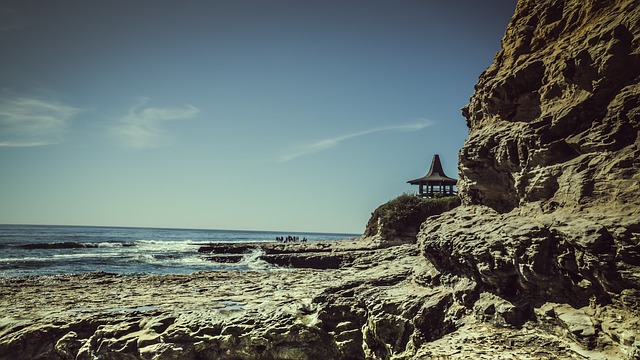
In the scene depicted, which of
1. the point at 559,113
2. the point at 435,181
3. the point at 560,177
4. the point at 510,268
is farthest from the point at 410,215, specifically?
the point at 560,177

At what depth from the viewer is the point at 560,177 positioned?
7.71 metres

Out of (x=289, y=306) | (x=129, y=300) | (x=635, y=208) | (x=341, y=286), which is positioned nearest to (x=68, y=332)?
(x=129, y=300)

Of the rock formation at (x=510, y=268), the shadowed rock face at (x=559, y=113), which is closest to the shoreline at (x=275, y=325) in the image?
the rock formation at (x=510, y=268)

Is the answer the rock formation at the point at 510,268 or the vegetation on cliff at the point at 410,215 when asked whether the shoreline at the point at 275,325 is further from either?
the vegetation on cliff at the point at 410,215

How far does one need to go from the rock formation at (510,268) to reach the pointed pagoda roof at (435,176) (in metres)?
31.0

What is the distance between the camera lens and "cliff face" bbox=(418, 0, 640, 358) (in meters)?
6.12

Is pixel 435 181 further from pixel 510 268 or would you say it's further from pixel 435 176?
pixel 510 268

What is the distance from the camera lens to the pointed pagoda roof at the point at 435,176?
42.0 m

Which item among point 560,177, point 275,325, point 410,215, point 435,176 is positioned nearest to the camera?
point 560,177

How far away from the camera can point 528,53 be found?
9.62 meters

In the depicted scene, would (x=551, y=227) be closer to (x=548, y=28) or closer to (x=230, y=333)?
(x=548, y=28)

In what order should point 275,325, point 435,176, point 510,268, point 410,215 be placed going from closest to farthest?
1. point 510,268
2. point 275,325
3. point 410,215
4. point 435,176

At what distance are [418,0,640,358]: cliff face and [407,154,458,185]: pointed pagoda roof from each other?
3282 cm

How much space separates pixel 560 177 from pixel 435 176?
36.8 metres
